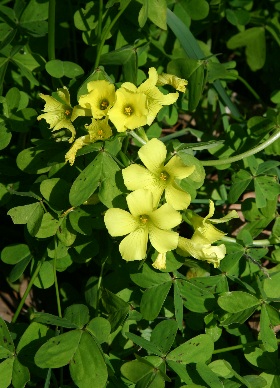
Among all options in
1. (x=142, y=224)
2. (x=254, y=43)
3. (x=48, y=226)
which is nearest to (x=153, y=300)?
(x=142, y=224)

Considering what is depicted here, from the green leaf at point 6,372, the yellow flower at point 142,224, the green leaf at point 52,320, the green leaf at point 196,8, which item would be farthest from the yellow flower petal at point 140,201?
the green leaf at point 196,8

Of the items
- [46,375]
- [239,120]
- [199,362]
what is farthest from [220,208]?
[46,375]

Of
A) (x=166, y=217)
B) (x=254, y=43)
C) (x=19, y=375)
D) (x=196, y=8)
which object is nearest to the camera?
(x=166, y=217)

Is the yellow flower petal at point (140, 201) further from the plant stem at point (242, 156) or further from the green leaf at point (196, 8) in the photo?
the green leaf at point (196, 8)

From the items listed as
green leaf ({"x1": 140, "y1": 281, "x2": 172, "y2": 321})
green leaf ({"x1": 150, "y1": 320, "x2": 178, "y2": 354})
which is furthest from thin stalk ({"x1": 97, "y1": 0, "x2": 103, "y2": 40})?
green leaf ({"x1": 150, "y1": 320, "x2": 178, "y2": 354})

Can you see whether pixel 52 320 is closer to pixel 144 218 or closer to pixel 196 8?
pixel 144 218

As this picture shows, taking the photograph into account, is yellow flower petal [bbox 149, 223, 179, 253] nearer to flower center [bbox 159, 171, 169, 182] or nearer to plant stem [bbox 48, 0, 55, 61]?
flower center [bbox 159, 171, 169, 182]

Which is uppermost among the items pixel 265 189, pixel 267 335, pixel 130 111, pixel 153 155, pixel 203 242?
pixel 130 111
